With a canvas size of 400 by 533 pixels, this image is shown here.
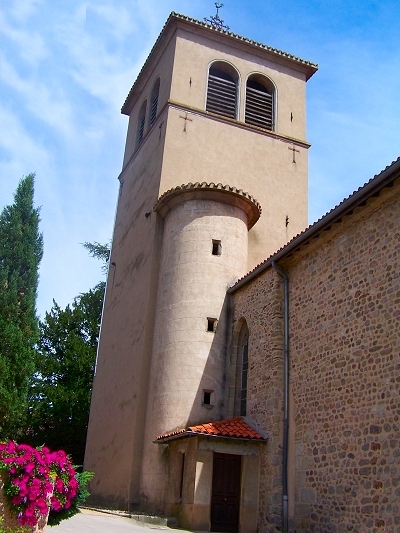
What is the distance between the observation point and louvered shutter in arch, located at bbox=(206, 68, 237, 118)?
2053 centimetres

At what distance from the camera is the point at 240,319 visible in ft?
48.9

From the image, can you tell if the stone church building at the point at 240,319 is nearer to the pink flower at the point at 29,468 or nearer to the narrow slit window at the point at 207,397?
the narrow slit window at the point at 207,397

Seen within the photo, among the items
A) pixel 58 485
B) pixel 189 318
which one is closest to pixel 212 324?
pixel 189 318

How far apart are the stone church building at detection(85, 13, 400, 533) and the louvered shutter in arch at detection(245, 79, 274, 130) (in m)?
0.08

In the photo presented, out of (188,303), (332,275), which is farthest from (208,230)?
(332,275)

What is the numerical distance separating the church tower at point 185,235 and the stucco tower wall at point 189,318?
32 mm

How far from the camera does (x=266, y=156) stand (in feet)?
66.3

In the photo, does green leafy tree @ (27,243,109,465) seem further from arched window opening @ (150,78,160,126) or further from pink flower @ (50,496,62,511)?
pink flower @ (50,496,62,511)

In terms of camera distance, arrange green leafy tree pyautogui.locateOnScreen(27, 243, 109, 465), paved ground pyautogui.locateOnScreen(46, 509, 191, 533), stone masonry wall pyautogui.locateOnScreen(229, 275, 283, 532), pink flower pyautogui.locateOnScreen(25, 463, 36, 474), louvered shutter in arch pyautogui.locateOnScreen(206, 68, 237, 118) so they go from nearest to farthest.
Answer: pink flower pyautogui.locateOnScreen(25, 463, 36, 474) → paved ground pyautogui.locateOnScreen(46, 509, 191, 533) → stone masonry wall pyautogui.locateOnScreen(229, 275, 283, 532) → louvered shutter in arch pyautogui.locateOnScreen(206, 68, 237, 118) → green leafy tree pyautogui.locateOnScreen(27, 243, 109, 465)

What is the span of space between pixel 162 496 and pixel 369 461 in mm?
5893

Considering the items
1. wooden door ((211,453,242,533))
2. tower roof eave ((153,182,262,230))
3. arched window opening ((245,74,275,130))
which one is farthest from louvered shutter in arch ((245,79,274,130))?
wooden door ((211,453,242,533))

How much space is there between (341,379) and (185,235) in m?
6.81

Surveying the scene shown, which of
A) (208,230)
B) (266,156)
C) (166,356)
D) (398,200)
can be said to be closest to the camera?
(398,200)

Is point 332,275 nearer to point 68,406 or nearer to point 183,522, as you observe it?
point 183,522
